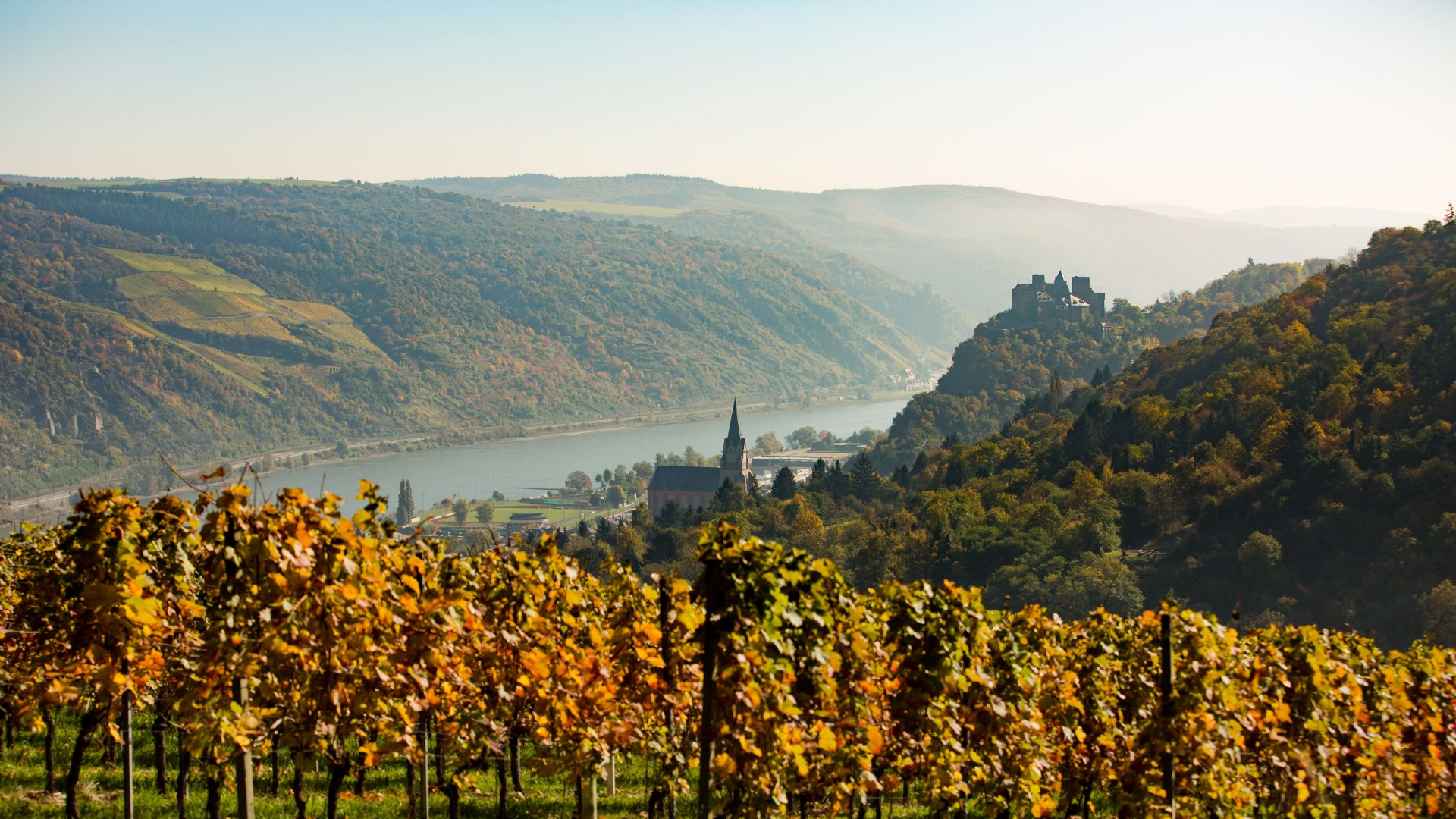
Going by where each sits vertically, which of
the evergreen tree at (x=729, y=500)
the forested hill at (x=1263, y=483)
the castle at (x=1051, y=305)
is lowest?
the evergreen tree at (x=729, y=500)

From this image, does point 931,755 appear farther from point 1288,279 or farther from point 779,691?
point 1288,279

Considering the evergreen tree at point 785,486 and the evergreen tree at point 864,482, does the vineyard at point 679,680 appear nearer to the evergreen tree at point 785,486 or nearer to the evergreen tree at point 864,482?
the evergreen tree at point 785,486

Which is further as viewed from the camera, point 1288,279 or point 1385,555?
point 1288,279

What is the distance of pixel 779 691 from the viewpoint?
10.9m

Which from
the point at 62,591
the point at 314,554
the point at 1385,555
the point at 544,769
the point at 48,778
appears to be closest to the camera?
the point at 314,554

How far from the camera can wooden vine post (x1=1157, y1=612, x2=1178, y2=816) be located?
12.4 m

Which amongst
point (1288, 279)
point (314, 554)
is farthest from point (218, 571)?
point (1288, 279)

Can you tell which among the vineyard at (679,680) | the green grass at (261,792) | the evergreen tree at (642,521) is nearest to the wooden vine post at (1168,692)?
the vineyard at (679,680)

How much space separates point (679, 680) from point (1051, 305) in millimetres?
154144

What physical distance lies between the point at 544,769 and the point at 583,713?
703 mm

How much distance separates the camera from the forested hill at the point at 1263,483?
5647 centimetres

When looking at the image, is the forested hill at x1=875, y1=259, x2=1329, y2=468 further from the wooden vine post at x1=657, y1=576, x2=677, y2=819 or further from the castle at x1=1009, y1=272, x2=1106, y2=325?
the wooden vine post at x1=657, y1=576, x2=677, y2=819

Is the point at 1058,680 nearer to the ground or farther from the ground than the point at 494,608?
nearer to the ground

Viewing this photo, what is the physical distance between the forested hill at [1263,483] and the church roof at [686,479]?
1262 inches
